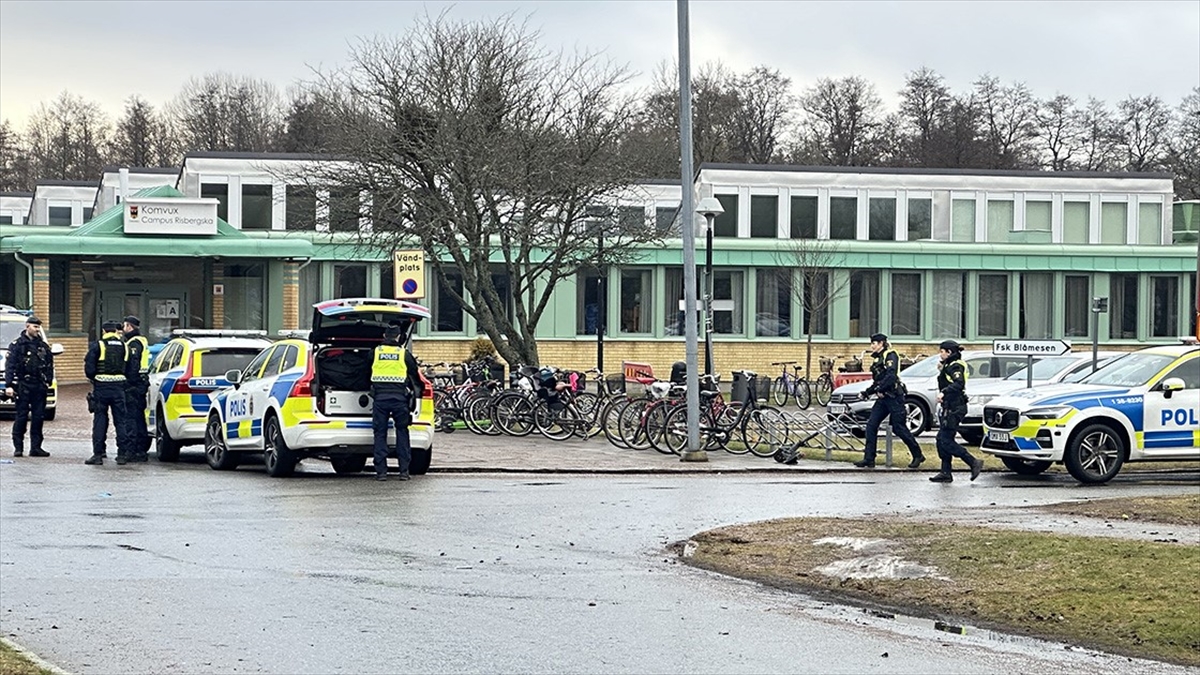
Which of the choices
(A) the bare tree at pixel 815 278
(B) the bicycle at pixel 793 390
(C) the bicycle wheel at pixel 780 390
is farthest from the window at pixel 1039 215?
(B) the bicycle at pixel 793 390

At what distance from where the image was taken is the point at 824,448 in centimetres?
2420

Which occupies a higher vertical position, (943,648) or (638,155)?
(638,155)

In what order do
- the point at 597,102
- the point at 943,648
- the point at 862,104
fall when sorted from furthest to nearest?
the point at 862,104
the point at 597,102
the point at 943,648

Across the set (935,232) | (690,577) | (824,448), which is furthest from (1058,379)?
(935,232)

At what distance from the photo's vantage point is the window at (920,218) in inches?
2163

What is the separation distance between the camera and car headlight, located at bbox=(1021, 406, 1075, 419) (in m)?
20.0

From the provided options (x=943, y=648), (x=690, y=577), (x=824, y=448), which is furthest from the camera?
(x=824, y=448)

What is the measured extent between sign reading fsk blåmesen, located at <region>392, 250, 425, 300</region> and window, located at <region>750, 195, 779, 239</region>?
2880 centimetres

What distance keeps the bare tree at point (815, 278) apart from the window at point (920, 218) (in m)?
4.61

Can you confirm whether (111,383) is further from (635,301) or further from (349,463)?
(635,301)

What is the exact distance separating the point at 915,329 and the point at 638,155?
20.5m

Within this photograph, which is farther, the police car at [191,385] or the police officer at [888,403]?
the police car at [191,385]

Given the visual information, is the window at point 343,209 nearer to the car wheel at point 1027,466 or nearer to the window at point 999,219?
the car wheel at point 1027,466

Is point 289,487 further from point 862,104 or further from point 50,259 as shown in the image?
point 862,104
